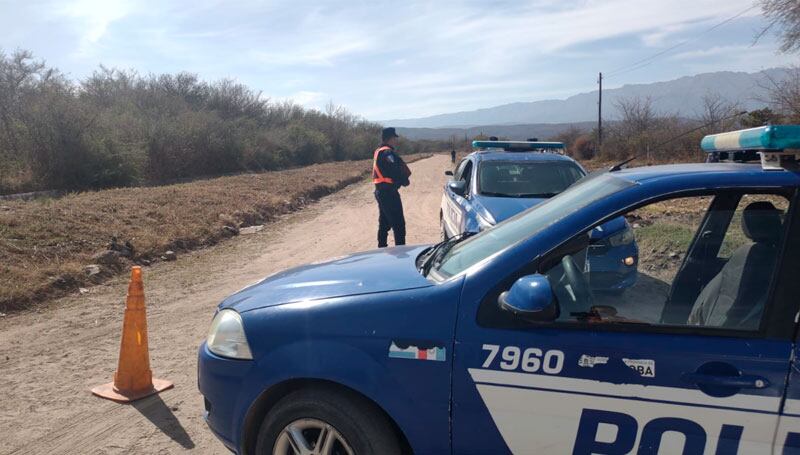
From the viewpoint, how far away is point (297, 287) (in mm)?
3066

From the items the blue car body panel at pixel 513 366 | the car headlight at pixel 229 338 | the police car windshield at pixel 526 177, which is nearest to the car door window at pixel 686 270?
the blue car body panel at pixel 513 366

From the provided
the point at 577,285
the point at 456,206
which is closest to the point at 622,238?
the point at 577,285

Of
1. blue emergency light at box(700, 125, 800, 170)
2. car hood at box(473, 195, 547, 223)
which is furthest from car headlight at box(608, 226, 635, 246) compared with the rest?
car hood at box(473, 195, 547, 223)

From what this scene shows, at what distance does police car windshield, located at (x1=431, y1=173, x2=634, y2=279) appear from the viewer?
106 inches

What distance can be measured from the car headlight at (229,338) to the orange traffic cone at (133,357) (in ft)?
5.50

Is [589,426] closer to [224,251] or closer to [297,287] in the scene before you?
[297,287]

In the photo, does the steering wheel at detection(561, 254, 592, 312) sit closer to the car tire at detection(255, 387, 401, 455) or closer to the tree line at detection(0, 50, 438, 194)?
the car tire at detection(255, 387, 401, 455)

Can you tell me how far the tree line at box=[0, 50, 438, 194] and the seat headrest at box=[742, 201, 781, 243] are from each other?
22.9m

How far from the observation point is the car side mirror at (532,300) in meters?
2.31

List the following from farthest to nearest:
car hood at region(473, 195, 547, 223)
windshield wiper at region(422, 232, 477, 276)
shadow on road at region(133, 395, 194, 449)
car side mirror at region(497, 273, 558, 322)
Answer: car hood at region(473, 195, 547, 223)
shadow on road at region(133, 395, 194, 449)
windshield wiper at region(422, 232, 477, 276)
car side mirror at region(497, 273, 558, 322)

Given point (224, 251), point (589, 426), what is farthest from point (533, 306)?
point (224, 251)

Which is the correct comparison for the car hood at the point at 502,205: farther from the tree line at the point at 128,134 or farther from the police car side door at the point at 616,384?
the tree line at the point at 128,134

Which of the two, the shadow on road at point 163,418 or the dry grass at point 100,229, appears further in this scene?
the dry grass at point 100,229

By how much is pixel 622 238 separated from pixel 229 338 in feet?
6.56
